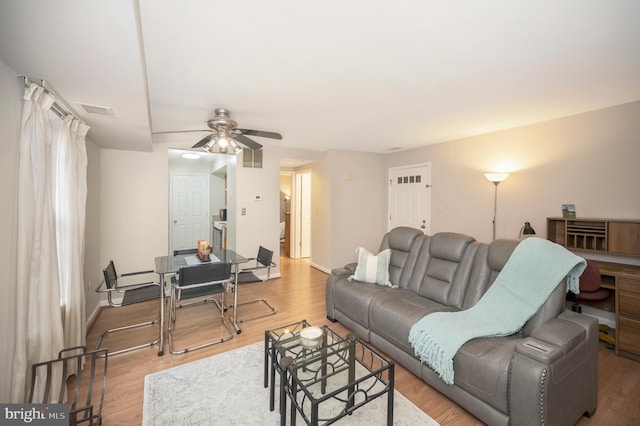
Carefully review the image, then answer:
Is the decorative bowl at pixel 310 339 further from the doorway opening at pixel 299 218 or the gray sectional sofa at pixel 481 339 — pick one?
the doorway opening at pixel 299 218

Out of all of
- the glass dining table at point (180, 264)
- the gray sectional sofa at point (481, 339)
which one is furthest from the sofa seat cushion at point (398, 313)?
the glass dining table at point (180, 264)

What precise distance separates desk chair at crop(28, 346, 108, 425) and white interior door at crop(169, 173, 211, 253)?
13.9ft

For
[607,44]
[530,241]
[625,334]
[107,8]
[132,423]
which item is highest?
[607,44]

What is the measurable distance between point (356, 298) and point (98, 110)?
285cm

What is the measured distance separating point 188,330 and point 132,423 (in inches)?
49.8

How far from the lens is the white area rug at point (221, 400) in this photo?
68.4 inches

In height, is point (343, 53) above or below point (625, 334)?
above

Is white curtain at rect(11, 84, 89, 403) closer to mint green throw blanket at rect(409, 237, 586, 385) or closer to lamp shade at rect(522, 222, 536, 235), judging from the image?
mint green throw blanket at rect(409, 237, 586, 385)

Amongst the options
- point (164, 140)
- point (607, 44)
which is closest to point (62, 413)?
point (164, 140)

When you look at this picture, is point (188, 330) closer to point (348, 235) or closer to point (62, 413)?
point (62, 413)

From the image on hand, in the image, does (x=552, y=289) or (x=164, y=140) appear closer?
(x=552, y=289)

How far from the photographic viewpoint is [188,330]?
2.96 m

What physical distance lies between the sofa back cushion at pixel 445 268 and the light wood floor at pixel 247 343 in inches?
30.1

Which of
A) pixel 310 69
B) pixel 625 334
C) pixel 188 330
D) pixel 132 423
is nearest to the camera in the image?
pixel 132 423
